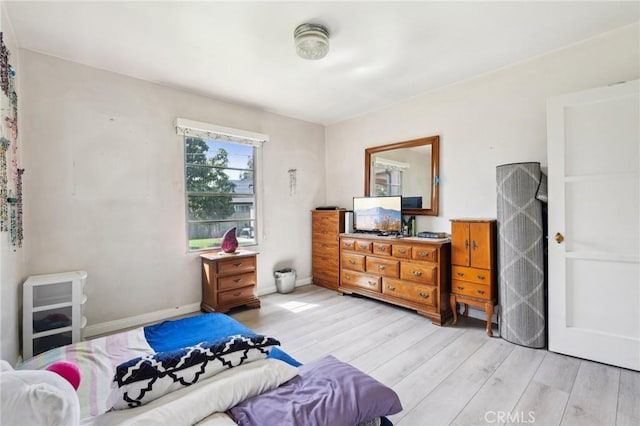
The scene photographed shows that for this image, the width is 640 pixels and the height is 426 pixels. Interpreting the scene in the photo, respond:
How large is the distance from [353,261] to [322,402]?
9.66ft

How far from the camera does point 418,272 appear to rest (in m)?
3.26

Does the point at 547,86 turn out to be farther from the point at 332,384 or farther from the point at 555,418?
the point at 332,384

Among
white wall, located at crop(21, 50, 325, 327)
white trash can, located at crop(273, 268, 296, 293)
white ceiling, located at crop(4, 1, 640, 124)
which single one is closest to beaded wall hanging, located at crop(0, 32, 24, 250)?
white wall, located at crop(21, 50, 325, 327)

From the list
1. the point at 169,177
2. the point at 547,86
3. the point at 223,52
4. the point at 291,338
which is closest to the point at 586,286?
the point at 547,86

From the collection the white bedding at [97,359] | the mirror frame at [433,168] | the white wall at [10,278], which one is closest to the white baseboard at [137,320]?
the white wall at [10,278]

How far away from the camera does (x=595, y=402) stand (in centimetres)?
184

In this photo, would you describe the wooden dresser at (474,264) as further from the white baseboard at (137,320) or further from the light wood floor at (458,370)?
the white baseboard at (137,320)

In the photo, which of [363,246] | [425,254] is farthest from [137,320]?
[425,254]

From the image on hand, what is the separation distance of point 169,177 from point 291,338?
228 centimetres

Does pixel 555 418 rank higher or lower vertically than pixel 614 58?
lower

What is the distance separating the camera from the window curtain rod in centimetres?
345

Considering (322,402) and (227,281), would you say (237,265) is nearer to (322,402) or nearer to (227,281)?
(227,281)

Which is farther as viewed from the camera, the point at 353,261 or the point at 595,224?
the point at 353,261

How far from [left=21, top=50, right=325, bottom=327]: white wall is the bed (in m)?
1.82
